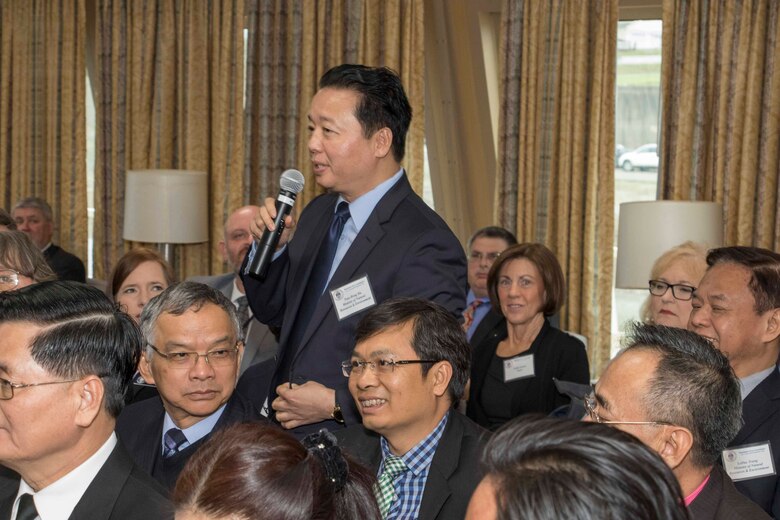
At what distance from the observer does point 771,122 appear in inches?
221

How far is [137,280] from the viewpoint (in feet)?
15.4

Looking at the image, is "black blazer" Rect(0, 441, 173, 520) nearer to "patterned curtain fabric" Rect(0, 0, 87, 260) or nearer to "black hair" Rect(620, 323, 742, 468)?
"black hair" Rect(620, 323, 742, 468)

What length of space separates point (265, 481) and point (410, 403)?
4.27ft

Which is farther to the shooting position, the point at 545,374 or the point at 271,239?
the point at 545,374

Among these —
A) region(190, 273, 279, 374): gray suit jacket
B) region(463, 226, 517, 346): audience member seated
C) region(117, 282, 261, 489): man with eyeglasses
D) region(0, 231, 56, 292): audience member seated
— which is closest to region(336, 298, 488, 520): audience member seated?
region(117, 282, 261, 489): man with eyeglasses

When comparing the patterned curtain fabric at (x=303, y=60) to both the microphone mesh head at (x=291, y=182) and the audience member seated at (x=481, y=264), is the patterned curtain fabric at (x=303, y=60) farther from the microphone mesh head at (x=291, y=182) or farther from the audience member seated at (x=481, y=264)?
the microphone mesh head at (x=291, y=182)

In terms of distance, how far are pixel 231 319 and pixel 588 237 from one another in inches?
132

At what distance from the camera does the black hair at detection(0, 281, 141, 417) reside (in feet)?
6.89

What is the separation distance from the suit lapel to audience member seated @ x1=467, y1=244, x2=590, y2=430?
156 cm

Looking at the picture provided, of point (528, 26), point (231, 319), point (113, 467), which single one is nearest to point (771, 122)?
point (528, 26)

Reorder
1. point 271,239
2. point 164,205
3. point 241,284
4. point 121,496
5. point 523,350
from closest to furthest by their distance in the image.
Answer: point 121,496 < point 271,239 < point 523,350 < point 241,284 < point 164,205

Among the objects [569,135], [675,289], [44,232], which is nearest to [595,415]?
[675,289]

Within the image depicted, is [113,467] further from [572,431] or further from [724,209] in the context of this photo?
[724,209]

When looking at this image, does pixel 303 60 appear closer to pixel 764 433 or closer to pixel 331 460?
pixel 764 433
